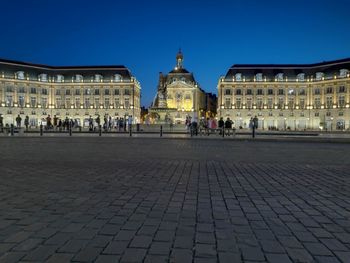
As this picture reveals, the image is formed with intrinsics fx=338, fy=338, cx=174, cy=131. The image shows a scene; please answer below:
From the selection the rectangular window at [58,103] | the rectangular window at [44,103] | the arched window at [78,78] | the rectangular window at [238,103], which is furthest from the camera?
the rectangular window at [58,103]

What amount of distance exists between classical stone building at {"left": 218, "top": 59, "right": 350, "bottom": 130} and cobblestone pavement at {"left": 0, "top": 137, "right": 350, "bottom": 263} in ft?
313

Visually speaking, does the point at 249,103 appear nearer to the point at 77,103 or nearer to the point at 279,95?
the point at 279,95

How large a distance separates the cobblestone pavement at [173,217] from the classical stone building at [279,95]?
95383 millimetres

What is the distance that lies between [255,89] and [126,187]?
99.8 m

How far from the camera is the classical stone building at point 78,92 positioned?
10244 cm

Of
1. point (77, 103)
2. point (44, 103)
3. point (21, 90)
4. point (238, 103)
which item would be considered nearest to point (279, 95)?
point (238, 103)

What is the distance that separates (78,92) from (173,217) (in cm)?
10725

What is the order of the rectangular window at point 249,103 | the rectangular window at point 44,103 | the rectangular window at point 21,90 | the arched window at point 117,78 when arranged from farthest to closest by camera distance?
1. the arched window at point 117,78
2. the rectangular window at point 44,103
3. the rectangular window at point 249,103
4. the rectangular window at point 21,90

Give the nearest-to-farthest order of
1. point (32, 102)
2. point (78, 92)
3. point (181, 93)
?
point (32, 102), point (181, 93), point (78, 92)

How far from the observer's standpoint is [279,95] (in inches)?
4021

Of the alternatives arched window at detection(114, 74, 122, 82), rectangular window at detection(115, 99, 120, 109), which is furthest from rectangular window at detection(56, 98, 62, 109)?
arched window at detection(114, 74, 122, 82)

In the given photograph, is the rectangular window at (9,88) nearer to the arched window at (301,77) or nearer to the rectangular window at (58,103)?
the rectangular window at (58,103)

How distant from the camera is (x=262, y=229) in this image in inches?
160

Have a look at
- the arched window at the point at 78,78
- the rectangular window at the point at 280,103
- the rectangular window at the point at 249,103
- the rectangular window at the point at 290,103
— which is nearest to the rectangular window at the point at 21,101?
the arched window at the point at 78,78
